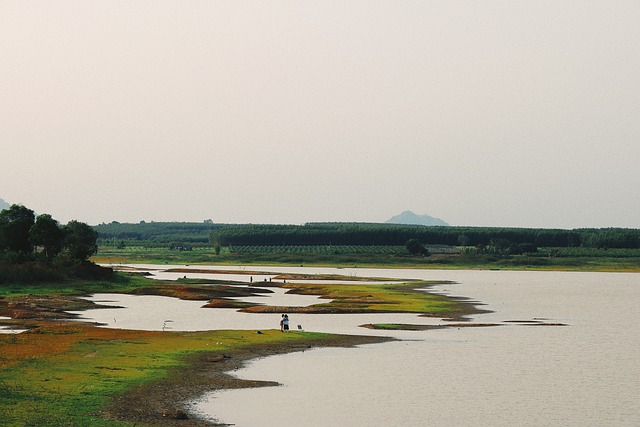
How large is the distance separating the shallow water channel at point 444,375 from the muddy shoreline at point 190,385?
976 millimetres

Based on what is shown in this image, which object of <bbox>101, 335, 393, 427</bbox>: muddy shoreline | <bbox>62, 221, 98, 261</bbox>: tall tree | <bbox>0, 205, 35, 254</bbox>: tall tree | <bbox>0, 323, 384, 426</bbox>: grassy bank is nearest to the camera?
<bbox>0, 323, 384, 426</bbox>: grassy bank

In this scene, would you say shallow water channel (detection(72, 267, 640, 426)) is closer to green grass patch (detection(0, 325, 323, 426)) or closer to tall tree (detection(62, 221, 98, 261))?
green grass patch (detection(0, 325, 323, 426))

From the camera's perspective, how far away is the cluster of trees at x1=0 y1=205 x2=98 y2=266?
386ft

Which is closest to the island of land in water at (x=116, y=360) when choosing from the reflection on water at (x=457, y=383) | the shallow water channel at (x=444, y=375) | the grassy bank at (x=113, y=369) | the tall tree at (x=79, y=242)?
the grassy bank at (x=113, y=369)

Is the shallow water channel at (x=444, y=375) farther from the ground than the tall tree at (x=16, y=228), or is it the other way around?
the tall tree at (x=16, y=228)

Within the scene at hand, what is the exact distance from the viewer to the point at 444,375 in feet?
143

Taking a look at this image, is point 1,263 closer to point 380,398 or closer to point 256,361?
point 256,361

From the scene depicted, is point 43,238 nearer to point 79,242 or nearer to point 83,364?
point 79,242

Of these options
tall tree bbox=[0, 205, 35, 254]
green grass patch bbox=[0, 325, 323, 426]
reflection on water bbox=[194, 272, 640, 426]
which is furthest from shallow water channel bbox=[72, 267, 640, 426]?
tall tree bbox=[0, 205, 35, 254]

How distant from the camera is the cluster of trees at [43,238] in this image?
118m

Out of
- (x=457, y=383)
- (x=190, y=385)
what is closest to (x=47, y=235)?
(x=190, y=385)

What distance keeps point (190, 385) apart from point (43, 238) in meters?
84.5

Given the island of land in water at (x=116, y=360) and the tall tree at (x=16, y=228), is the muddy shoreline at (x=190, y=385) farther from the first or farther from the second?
the tall tree at (x=16, y=228)

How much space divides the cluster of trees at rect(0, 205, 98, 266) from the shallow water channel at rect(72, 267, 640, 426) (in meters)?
43.8
